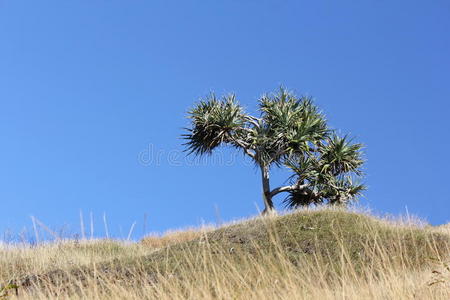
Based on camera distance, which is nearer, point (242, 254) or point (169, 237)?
point (242, 254)

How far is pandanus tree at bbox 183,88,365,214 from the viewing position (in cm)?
2706

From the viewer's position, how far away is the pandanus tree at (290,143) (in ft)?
88.8

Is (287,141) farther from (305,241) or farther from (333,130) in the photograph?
(305,241)

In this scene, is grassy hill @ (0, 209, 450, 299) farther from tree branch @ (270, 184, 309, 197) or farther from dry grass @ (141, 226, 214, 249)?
tree branch @ (270, 184, 309, 197)

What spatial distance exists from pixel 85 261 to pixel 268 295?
1005cm

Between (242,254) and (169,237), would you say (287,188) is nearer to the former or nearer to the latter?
(169,237)

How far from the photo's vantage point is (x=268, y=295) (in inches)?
203

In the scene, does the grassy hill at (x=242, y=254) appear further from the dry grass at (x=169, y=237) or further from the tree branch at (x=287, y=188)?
the tree branch at (x=287, y=188)

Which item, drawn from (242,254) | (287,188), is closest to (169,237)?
(287,188)

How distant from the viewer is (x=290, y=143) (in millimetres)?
26969

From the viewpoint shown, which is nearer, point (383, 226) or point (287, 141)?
point (383, 226)

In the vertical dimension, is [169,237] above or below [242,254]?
above

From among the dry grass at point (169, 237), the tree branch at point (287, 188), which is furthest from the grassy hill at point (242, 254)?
the tree branch at point (287, 188)

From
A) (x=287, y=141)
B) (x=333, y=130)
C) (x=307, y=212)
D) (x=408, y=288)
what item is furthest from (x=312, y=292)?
(x=333, y=130)
